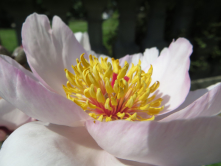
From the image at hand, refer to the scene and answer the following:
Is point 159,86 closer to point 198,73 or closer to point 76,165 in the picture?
point 76,165

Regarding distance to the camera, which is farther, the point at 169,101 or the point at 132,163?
the point at 169,101

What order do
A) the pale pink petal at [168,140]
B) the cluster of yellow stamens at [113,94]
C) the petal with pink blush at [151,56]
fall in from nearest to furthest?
the pale pink petal at [168,140] → the cluster of yellow stamens at [113,94] → the petal with pink blush at [151,56]

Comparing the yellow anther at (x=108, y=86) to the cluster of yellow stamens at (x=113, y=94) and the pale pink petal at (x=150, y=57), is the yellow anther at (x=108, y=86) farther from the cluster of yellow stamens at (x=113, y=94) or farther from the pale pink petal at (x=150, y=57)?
the pale pink petal at (x=150, y=57)

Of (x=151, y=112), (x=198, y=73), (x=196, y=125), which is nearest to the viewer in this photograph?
(x=196, y=125)

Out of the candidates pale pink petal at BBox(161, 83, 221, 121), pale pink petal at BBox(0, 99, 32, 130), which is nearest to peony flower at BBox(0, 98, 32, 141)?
pale pink petal at BBox(0, 99, 32, 130)

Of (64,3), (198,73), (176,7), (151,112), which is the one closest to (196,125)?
(151,112)

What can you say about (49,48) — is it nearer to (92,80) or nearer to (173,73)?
(92,80)

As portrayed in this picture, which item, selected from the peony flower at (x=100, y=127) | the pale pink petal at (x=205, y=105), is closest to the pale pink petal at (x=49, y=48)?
the peony flower at (x=100, y=127)
